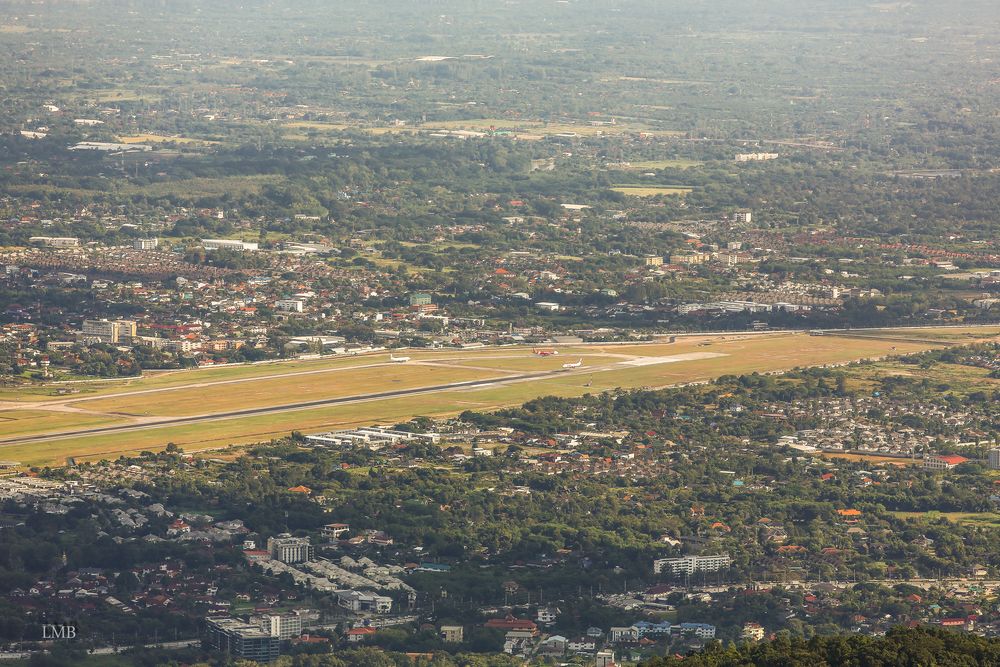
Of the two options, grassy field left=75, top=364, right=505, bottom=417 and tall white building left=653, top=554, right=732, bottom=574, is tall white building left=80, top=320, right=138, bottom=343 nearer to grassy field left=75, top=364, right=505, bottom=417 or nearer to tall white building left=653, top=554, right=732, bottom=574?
grassy field left=75, top=364, right=505, bottom=417

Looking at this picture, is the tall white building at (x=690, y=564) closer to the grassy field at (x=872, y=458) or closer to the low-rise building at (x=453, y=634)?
the low-rise building at (x=453, y=634)

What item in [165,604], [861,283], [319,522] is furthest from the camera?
[861,283]

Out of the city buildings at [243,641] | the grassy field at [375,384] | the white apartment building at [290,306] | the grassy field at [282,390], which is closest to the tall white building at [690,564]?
the city buildings at [243,641]

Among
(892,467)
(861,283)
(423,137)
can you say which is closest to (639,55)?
(423,137)

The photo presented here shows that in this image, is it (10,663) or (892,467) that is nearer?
(10,663)

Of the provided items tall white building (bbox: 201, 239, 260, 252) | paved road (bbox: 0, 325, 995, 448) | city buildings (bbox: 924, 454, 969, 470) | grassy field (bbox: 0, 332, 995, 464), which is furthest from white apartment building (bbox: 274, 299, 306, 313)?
city buildings (bbox: 924, 454, 969, 470)

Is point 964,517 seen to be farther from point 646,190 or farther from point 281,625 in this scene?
point 646,190

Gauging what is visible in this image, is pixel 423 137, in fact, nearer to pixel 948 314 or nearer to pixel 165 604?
pixel 948 314
